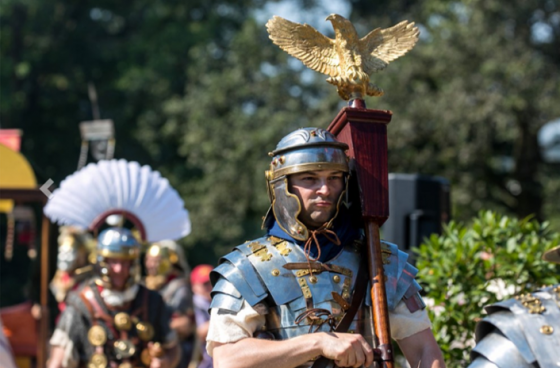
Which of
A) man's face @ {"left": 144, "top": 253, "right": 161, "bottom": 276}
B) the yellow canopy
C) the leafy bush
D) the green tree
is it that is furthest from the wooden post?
the green tree

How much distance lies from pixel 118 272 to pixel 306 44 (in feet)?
13.7

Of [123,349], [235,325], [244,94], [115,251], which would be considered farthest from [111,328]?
[244,94]

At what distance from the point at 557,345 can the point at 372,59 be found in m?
1.43

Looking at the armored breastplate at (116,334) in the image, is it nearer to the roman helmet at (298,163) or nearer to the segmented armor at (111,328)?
the segmented armor at (111,328)

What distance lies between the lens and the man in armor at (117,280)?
27.7 ft

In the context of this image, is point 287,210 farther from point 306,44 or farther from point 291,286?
point 306,44

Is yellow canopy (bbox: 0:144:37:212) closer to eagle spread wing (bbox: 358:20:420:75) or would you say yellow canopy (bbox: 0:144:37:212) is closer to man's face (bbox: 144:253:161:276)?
man's face (bbox: 144:253:161:276)

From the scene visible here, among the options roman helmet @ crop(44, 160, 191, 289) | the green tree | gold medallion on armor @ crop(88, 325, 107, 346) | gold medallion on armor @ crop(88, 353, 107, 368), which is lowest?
gold medallion on armor @ crop(88, 353, 107, 368)

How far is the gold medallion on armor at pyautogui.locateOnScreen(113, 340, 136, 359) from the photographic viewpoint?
8508 millimetres

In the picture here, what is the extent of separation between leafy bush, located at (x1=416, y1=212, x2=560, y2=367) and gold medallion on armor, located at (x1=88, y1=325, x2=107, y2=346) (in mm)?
2720

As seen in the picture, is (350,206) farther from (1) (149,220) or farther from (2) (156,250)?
(2) (156,250)

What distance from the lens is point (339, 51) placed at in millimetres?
4895

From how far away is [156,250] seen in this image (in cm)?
1323

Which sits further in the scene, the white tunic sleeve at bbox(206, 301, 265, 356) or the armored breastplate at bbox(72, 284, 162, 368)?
the armored breastplate at bbox(72, 284, 162, 368)
